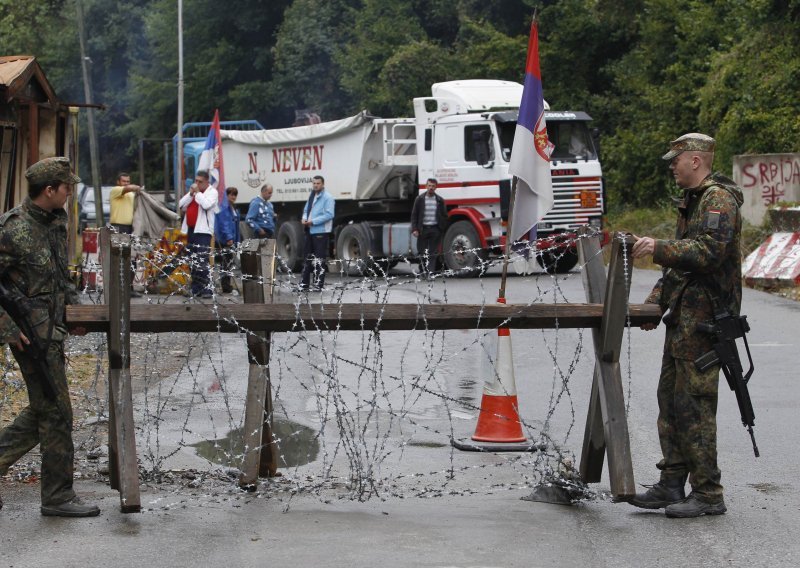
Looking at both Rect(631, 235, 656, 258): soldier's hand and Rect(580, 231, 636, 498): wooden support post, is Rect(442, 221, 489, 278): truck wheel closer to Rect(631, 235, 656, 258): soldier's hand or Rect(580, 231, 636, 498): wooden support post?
Rect(580, 231, 636, 498): wooden support post

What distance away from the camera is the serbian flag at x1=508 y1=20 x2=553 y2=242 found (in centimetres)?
816

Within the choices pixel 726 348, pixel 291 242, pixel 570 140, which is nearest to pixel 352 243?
pixel 291 242

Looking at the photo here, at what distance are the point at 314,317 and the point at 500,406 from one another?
2.54 meters

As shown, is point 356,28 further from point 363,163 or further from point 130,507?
point 130,507

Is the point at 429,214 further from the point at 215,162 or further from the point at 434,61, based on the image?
the point at 434,61

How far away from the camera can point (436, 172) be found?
25.5 m

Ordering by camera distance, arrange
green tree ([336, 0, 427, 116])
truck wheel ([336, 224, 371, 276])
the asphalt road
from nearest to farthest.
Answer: the asphalt road, truck wheel ([336, 224, 371, 276]), green tree ([336, 0, 427, 116])

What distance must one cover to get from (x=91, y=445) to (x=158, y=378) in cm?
240

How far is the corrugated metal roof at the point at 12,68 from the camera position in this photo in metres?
15.5

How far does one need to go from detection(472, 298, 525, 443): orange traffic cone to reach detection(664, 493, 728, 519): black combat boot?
217 cm

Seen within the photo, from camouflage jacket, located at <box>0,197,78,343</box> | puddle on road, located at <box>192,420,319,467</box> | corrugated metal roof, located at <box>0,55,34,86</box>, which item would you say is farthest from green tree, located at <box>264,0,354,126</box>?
camouflage jacket, located at <box>0,197,78,343</box>

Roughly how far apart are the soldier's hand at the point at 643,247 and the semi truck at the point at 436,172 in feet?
50.6

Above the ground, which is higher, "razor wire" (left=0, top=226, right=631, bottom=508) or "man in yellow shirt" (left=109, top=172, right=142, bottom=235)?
"man in yellow shirt" (left=109, top=172, right=142, bottom=235)

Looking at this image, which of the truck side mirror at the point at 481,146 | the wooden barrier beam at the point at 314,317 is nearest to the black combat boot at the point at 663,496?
the wooden barrier beam at the point at 314,317
